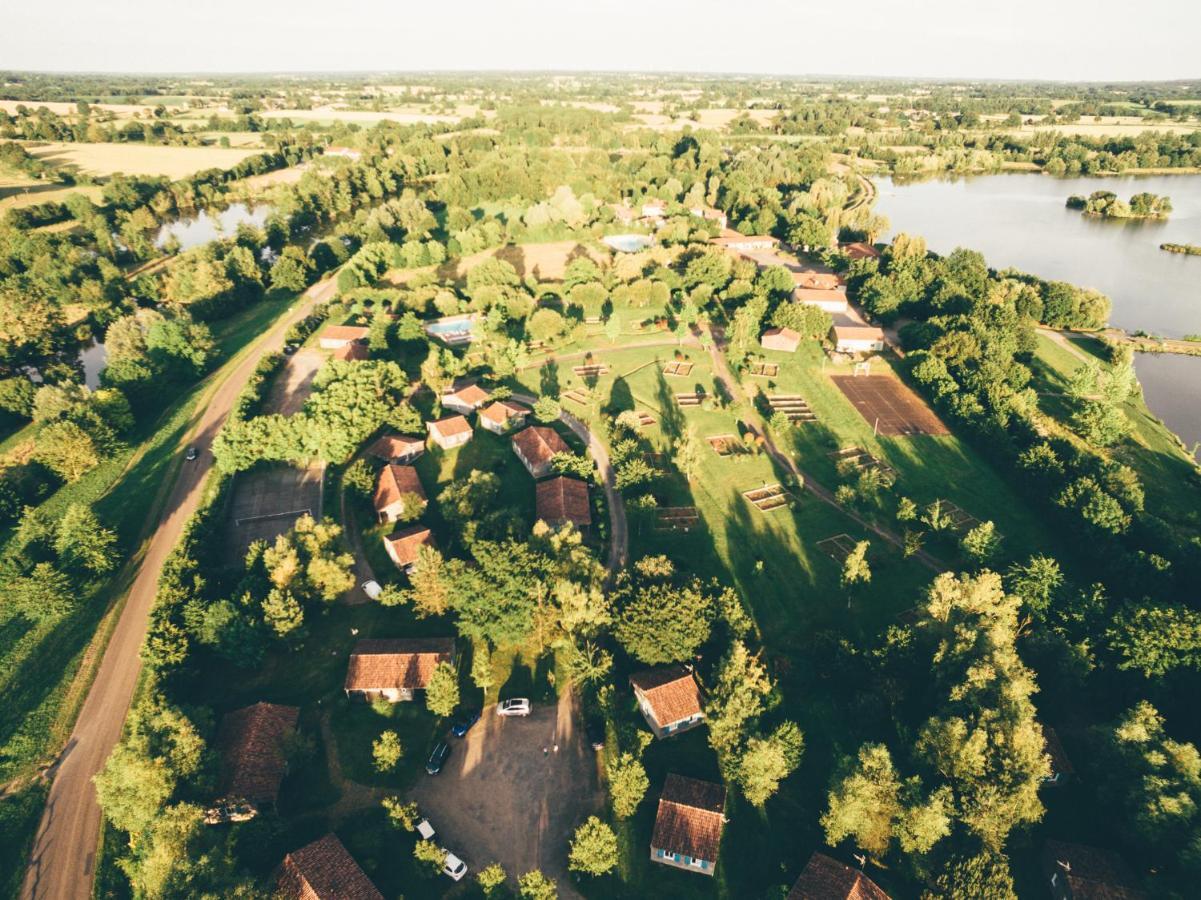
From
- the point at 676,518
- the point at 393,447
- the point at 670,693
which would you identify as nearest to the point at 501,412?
the point at 393,447

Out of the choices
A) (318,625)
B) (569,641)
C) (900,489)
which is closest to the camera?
(569,641)

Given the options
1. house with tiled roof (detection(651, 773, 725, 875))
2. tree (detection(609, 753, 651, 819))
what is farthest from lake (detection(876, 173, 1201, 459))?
tree (detection(609, 753, 651, 819))

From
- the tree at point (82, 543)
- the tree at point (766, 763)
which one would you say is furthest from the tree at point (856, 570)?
the tree at point (82, 543)

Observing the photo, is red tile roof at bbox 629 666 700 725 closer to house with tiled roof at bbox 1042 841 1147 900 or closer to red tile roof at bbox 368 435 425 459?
house with tiled roof at bbox 1042 841 1147 900

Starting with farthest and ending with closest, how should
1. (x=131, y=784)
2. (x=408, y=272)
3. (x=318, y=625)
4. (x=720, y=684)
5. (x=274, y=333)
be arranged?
(x=408, y=272), (x=274, y=333), (x=318, y=625), (x=720, y=684), (x=131, y=784)

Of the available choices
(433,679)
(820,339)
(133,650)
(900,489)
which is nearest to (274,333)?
(133,650)

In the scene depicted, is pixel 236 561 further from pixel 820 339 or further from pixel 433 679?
pixel 820 339

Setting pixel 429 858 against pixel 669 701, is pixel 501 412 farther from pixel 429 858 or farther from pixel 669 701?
pixel 429 858
